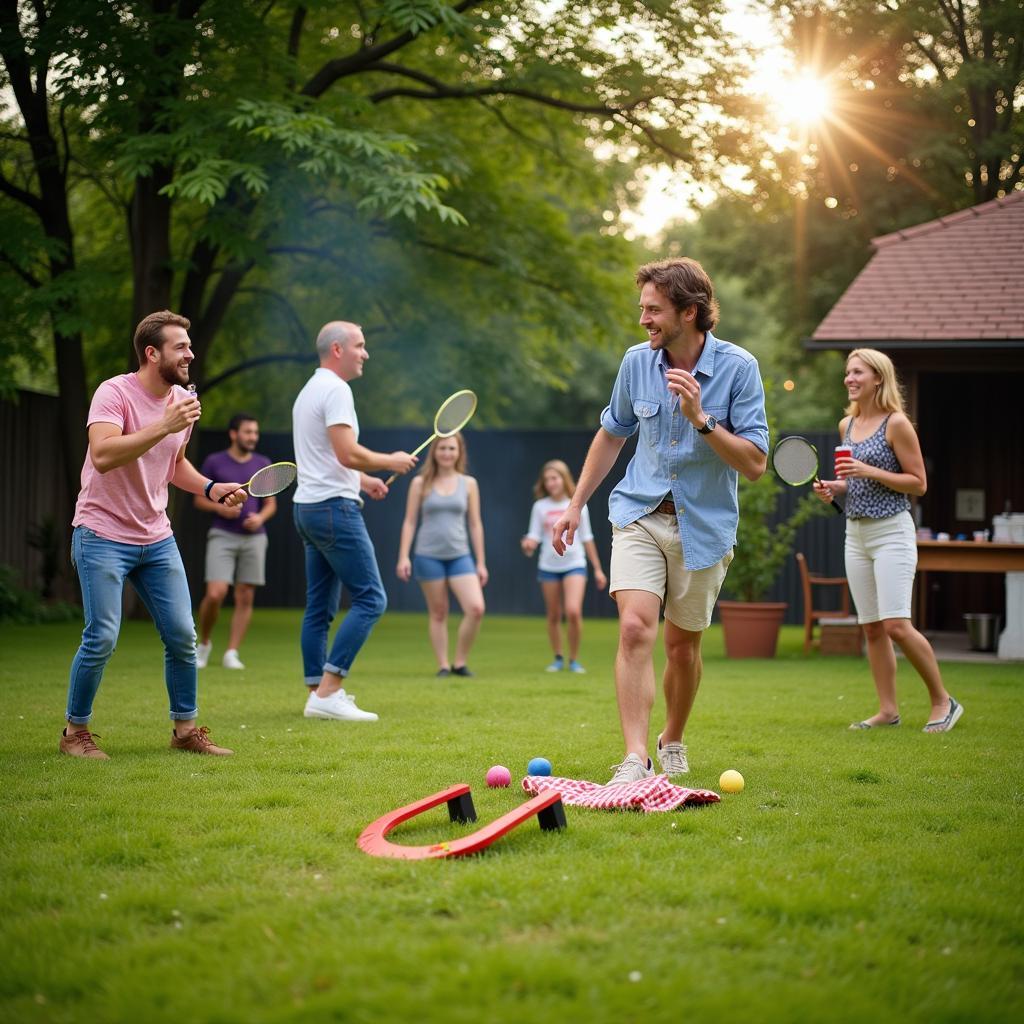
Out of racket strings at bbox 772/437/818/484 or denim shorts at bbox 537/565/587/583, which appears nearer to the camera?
racket strings at bbox 772/437/818/484

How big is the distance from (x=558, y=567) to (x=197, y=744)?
5.83m

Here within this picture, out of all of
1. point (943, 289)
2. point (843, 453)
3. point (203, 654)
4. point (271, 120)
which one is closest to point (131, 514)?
point (843, 453)

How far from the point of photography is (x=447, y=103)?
59.8 ft

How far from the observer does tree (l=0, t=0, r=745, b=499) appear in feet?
42.6

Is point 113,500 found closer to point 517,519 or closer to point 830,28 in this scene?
point 517,519

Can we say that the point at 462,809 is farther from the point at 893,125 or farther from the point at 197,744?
the point at 893,125

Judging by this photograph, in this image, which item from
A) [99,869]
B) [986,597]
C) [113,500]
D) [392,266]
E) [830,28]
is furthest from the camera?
[830,28]

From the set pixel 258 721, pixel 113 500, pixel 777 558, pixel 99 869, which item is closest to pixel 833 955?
pixel 99 869

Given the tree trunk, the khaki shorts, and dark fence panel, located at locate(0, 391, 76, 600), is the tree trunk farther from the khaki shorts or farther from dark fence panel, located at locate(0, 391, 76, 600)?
the khaki shorts

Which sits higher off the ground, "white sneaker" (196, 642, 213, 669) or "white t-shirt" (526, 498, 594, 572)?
"white t-shirt" (526, 498, 594, 572)

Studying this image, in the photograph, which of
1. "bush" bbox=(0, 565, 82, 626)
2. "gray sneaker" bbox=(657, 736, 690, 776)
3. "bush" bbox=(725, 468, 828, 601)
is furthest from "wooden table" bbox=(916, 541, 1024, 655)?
"bush" bbox=(0, 565, 82, 626)

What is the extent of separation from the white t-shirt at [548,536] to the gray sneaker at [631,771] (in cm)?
637

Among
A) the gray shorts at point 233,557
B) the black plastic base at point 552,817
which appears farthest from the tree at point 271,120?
the black plastic base at point 552,817

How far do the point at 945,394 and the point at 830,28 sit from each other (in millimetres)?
9675
